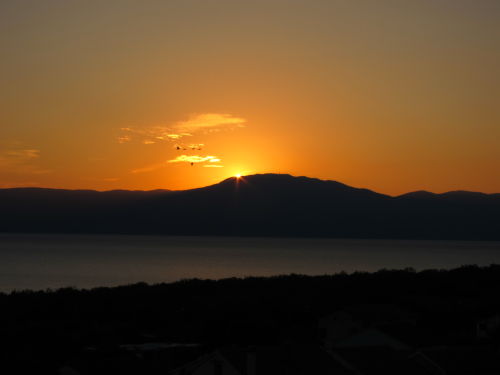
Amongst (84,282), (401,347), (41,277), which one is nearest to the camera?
(401,347)

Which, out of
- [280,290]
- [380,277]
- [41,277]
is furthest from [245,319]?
[41,277]

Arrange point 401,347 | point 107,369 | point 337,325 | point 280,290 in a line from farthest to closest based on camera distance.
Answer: point 280,290, point 337,325, point 401,347, point 107,369

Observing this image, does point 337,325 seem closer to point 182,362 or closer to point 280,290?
point 182,362

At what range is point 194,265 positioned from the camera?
154m

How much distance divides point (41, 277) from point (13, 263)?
34.6m

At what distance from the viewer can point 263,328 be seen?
40438 millimetres

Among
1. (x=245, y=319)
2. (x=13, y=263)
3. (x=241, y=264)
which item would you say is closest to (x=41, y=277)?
(x=13, y=263)

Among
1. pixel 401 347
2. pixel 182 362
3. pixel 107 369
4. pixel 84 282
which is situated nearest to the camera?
pixel 107 369

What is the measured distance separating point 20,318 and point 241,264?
110556mm

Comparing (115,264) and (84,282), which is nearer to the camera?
(84,282)

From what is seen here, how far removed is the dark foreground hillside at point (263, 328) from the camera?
25.5 meters

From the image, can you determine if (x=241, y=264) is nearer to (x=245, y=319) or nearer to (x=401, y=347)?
(x=245, y=319)

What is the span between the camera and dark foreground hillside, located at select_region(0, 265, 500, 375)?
2547 centimetres

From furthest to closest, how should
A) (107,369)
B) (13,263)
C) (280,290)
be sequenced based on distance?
(13,263), (280,290), (107,369)
